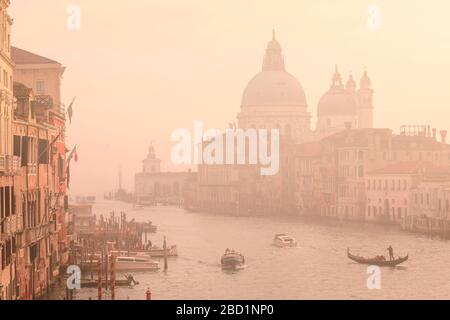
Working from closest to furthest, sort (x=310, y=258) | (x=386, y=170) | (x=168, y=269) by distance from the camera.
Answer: (x=168, y=269), (x=310, y=258), (x=386, y=170)

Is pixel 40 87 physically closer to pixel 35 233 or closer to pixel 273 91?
pixel 35 233

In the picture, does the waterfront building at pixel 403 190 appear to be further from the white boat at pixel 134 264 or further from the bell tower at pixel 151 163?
the bell tower at pixel 151 163

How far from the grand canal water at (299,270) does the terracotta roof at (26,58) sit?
261 inches

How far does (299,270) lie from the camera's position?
36.0 m

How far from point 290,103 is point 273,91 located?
2.17 meters

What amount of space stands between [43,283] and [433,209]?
36069 mm

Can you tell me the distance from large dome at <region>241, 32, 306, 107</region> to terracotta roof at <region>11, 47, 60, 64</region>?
82.9 m

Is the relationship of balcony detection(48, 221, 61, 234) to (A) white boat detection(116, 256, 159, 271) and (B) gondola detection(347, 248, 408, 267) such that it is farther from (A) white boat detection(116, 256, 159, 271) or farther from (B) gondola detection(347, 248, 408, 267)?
(B) gondola detection(347, 248, 408, 267)

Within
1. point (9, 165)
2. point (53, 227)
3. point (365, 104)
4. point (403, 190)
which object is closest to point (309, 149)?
point (365, 104)

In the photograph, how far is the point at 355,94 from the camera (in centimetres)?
11325

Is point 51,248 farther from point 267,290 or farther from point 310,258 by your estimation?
point 310,258

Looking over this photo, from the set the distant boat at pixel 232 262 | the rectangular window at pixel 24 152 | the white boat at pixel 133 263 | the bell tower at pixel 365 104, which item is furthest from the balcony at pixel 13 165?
the bell tower at pixel 365 104
